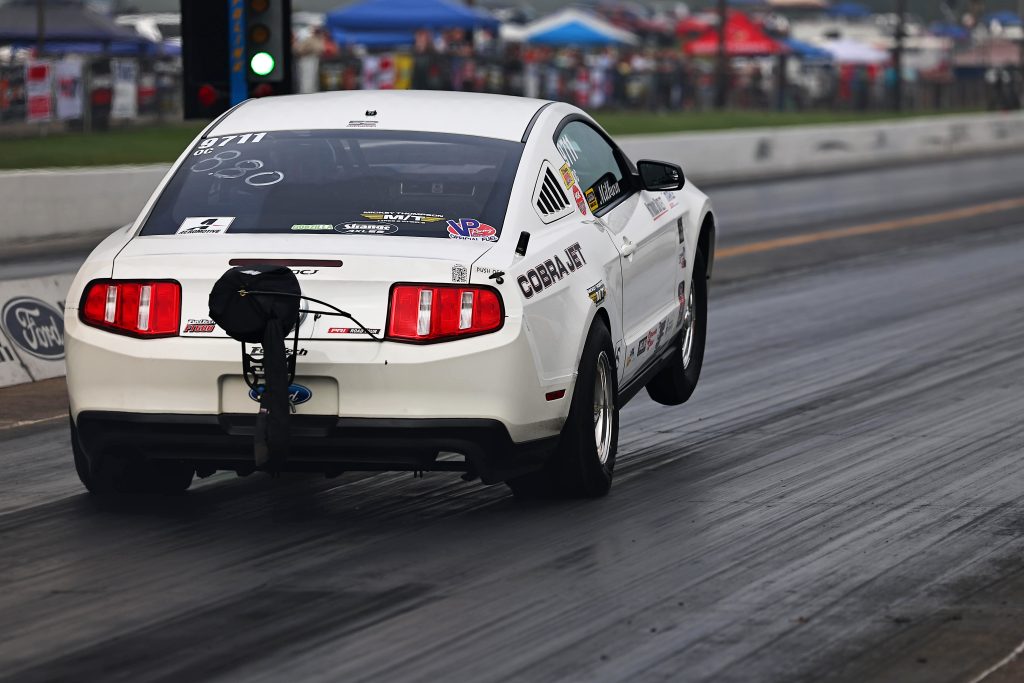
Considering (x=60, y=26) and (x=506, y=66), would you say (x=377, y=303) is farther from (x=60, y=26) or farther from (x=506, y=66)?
(x=506, y=66)

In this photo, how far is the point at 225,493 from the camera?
7898mm

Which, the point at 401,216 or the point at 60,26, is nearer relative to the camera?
the point at 401,216

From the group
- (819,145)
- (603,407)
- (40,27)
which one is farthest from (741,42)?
(603,407)

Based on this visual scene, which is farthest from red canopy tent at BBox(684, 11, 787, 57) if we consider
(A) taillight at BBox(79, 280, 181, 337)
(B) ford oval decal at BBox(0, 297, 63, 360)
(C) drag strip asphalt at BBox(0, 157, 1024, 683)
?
(A) taillight at BBox(79, 280, 181, 337)

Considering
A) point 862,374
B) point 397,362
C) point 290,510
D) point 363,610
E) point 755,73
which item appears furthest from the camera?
point 755,73

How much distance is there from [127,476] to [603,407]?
6.04 ft

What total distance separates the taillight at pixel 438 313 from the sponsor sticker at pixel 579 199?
1.30 metres

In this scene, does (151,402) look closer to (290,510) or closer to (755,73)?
(290,510)

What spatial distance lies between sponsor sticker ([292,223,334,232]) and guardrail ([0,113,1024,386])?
4332 millimetres

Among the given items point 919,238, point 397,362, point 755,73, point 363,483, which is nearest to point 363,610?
point 397,362

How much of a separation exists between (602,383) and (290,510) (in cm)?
129

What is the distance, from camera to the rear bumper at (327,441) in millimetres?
6715

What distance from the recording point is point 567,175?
7957 millimetres

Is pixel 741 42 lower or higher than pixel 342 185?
lower
